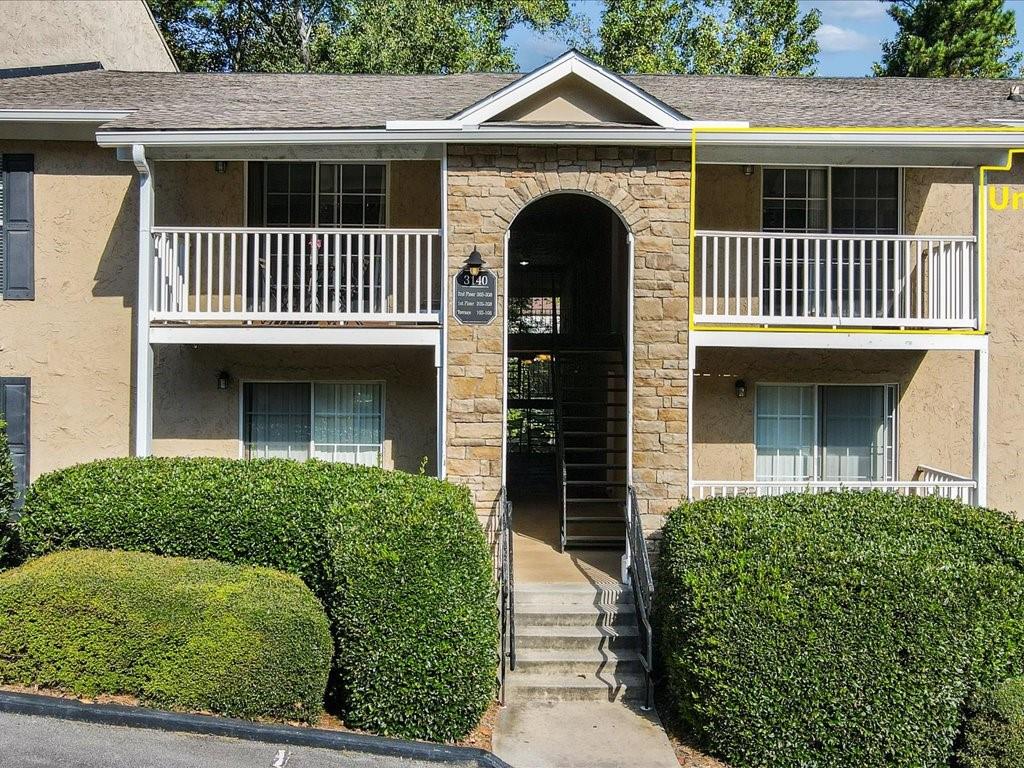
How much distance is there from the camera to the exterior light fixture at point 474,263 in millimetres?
8961

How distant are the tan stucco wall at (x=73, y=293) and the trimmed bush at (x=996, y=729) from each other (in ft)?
31.3

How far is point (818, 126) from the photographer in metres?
9.43

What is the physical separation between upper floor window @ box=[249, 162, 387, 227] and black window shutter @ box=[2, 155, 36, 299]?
273 cm

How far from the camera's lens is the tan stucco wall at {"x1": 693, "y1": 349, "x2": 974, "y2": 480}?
10.6 meters

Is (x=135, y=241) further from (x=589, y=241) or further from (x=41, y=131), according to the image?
(x=589, y=241)

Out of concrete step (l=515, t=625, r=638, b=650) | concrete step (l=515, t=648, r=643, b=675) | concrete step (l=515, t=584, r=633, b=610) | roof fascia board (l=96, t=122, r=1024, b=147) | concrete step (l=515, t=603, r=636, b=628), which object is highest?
roof fascia board (l=96, t=122, r=1024, b=147)

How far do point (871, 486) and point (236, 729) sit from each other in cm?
701

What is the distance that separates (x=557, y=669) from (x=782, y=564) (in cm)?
240

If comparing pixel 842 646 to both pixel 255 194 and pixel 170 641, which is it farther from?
pixel 255 194

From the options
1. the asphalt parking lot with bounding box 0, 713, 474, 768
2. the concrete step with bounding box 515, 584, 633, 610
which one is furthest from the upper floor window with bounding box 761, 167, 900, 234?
the asphalt parking lot with bounding box 0, 713, 474, 768

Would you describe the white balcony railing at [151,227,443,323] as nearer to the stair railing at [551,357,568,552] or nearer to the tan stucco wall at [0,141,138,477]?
the tan stucco wall at [0,141,138,477]

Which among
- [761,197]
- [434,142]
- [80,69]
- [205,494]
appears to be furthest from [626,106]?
[80,69]

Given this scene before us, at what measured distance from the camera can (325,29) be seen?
25.4 metres

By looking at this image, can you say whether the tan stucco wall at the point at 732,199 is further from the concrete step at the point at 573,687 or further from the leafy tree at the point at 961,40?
the leafy tree at the point at 961,40
